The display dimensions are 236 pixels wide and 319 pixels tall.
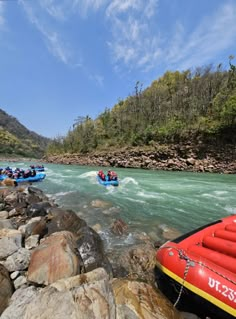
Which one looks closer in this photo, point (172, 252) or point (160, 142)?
point (172, 252)

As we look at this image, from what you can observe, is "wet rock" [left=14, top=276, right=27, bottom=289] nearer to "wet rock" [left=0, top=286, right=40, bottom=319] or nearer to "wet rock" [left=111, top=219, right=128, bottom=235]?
"wet rock" [left=0, top=286, right=40, bottom=319]

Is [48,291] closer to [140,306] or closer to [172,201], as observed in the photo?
[140,306]

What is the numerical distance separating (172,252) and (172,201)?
260 inches

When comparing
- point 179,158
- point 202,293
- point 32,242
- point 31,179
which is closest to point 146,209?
point 32,242

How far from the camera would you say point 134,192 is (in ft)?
38.1

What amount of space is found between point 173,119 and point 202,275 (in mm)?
31320

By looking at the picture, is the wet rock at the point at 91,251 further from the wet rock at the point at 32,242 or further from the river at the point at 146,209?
the wet rock at the point at 32,242

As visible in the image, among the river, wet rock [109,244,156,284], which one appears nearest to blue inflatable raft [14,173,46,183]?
the river

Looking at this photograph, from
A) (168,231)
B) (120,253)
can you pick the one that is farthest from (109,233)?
(168,231)

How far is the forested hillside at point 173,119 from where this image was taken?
2464 cm

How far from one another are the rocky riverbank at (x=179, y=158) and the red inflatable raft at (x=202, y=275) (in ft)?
68.9

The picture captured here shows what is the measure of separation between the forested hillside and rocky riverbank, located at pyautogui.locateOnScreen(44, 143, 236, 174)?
53.2 inches

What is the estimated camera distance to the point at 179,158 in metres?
25.4

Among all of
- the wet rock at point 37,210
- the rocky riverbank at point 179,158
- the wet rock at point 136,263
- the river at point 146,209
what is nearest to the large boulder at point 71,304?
the wet rock at point 136,263
